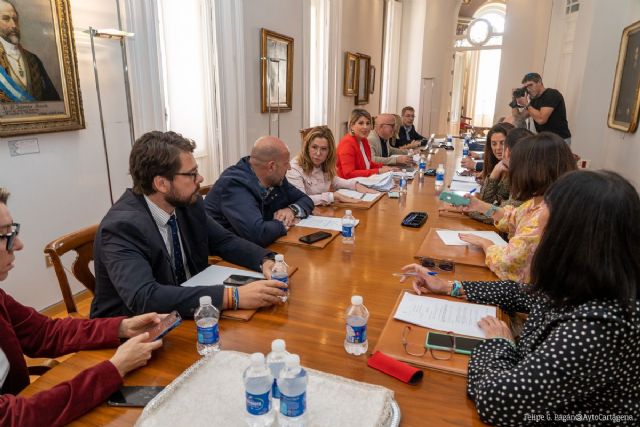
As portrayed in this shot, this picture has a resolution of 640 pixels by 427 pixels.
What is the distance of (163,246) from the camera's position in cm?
162

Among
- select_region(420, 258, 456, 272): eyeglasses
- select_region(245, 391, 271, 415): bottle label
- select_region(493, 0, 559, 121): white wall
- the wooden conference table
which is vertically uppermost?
select_region(493, 0, 559, 121): white wall

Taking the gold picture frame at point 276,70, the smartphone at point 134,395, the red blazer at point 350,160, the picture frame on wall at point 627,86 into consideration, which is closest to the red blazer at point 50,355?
the smartphone at point 134,395

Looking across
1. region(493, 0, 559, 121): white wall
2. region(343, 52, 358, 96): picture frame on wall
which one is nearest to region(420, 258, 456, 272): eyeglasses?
region(343, 52, 358, 96): picture frame on wall

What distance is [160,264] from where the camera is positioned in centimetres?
161

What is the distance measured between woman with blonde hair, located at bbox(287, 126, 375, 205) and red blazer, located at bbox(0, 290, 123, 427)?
2.05 meters

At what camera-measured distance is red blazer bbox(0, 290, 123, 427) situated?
925 millimetres

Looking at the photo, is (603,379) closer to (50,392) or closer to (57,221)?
(50,392)

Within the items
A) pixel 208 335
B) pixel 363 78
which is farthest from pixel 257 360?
pixel 363 78

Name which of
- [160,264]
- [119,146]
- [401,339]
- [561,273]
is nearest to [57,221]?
[119,146]

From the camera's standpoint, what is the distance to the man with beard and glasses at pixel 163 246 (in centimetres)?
144

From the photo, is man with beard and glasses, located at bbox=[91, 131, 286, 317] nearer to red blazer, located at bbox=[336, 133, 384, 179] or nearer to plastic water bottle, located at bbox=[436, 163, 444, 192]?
plastic water bottle, located at bbox=[436, 163, 444, 192]

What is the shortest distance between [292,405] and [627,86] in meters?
5.34

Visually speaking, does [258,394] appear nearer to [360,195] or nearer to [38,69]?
[360,195]

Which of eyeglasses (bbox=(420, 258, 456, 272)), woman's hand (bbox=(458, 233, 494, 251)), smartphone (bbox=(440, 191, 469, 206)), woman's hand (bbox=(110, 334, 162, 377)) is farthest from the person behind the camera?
smartphone (bbox=(440, 191, 469, 206))
